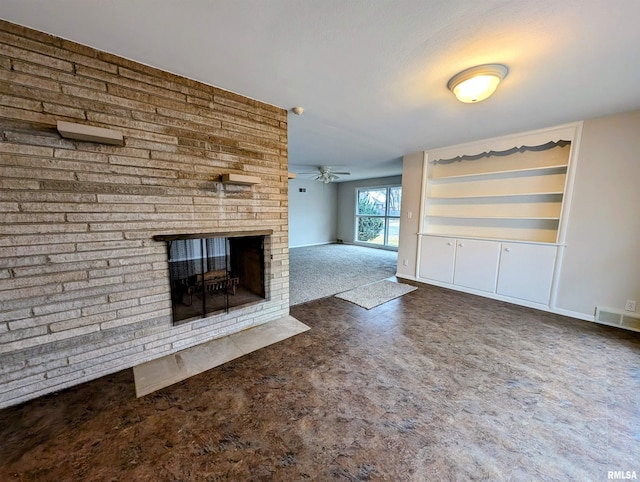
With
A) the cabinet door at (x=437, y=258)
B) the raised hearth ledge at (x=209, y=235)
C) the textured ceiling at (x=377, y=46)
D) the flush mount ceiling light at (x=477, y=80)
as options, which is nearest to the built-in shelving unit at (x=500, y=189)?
the cabinet door at (x=437, y=258)

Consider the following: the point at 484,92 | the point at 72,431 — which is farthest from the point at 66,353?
the point at 484,92

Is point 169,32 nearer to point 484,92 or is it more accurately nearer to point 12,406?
point 484,92

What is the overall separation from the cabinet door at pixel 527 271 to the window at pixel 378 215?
4013 millimetres

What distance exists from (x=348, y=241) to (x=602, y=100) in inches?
282

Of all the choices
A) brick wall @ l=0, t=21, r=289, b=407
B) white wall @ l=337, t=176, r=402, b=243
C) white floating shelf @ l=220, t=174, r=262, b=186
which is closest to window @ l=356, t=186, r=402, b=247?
white wall @ l=337, t=176, r=402, b=243

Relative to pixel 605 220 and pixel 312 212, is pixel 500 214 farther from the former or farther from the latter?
pixel 312 212

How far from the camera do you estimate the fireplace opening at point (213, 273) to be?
7.51ft

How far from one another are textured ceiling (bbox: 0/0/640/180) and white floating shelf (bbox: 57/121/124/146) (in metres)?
0.58

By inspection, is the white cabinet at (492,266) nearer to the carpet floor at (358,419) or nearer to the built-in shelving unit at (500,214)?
the built-in shelving unit at (500,214)

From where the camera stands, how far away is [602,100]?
235 centimetres

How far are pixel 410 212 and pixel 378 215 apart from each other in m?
3.68

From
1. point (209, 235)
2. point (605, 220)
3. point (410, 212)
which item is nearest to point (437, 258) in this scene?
point (410, 212)

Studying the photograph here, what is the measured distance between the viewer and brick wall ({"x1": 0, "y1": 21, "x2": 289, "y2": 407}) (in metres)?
1.58

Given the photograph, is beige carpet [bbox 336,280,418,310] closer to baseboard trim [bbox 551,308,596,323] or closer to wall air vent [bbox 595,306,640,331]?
baseboard trim [bbox 551,308,596,323]
